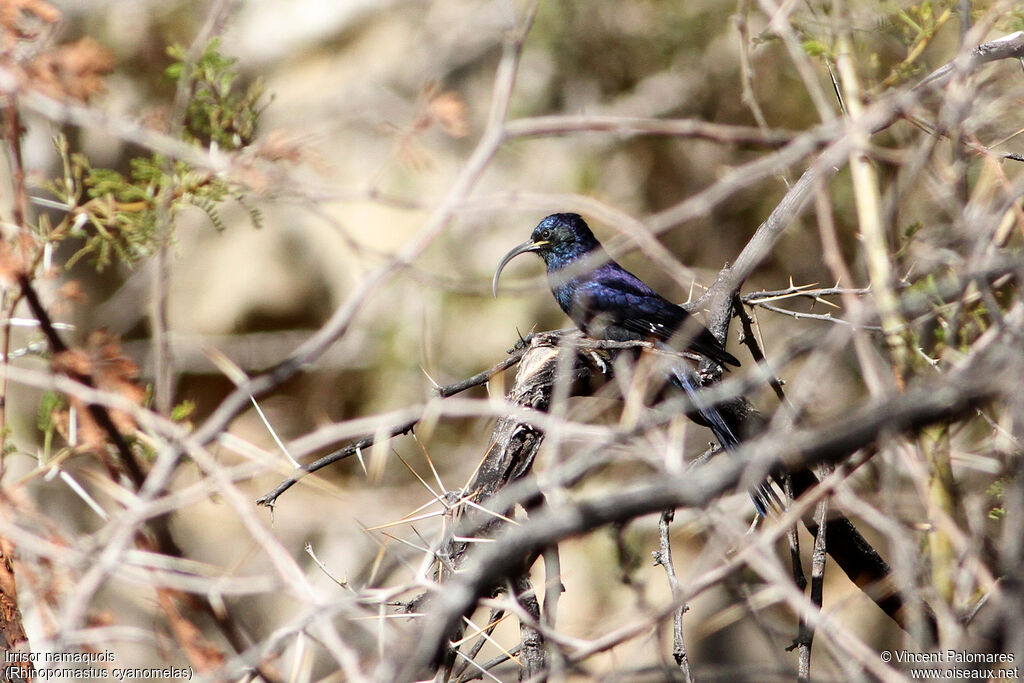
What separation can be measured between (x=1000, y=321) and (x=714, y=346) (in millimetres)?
1665

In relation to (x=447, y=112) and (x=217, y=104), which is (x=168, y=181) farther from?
(x=447, y=112)

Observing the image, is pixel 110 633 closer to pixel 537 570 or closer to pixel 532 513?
pixel 532 513

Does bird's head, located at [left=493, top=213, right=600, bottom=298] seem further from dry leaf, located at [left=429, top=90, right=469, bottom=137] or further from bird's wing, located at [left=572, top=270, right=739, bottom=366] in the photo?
dry leaf, located at [left=429, top=90, right=469, bottom=137]

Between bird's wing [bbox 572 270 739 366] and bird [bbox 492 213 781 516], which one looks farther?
bird's wing [bbox 572 270 739 366]

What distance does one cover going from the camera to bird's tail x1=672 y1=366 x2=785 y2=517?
9.91 ft

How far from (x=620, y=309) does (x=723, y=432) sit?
137 cm

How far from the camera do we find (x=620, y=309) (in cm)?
465

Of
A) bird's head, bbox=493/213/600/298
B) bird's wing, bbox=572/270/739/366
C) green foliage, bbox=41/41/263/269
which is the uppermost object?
green foliage, bbox=41/41/263/269

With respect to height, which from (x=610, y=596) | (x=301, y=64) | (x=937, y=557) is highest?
(x=301, y=64)

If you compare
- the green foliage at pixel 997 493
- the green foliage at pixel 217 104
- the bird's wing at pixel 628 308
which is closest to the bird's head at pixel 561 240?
the bird's wing at pixel 628 308

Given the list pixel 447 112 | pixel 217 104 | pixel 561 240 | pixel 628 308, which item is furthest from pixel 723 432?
pixel 217 104

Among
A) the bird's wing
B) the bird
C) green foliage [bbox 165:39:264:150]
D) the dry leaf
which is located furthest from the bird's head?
the dry leaf

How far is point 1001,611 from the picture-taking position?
5.30 feet

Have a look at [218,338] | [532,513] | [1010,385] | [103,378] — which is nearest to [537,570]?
[218,338]
